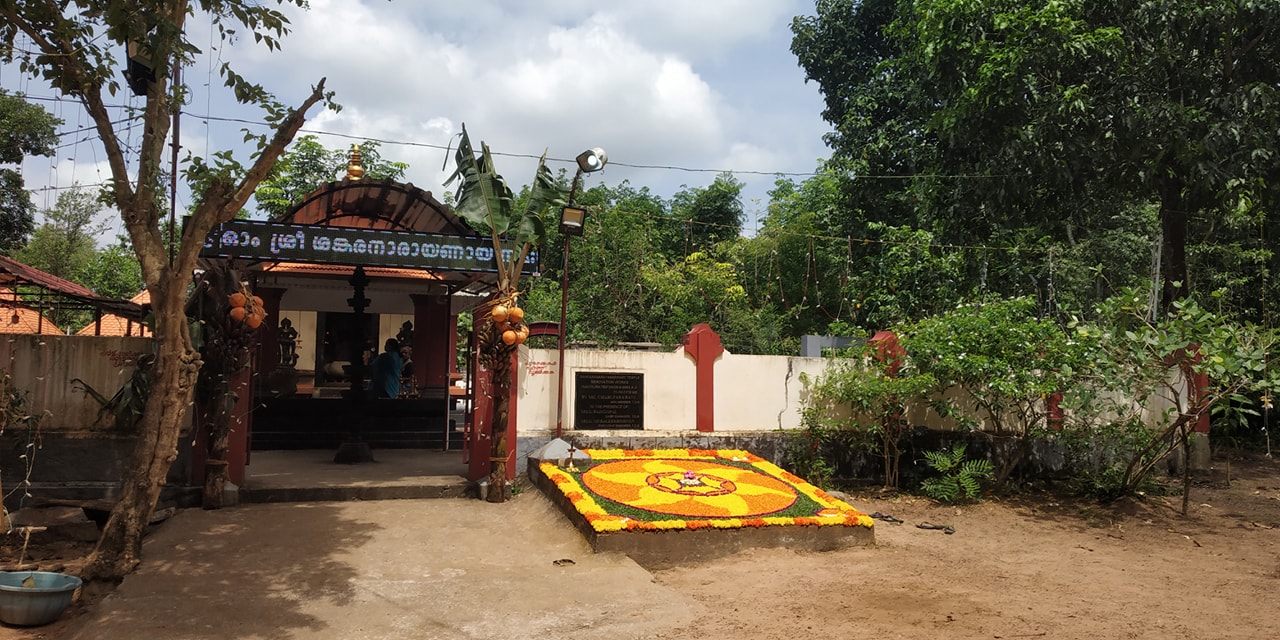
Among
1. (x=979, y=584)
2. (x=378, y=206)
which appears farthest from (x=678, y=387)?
(x=979, y=584)

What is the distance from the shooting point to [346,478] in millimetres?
9891

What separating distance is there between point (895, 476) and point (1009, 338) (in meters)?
2.55

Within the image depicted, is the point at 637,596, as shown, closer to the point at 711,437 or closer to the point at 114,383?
the point at 711,437

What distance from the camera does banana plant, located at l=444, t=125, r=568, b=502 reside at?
9.42 m

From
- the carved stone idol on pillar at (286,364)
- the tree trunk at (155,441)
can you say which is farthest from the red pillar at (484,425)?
the carved stone idol on pillar at (286,364)

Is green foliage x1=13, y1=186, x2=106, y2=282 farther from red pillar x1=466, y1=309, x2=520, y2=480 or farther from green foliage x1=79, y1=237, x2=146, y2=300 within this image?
red pillar x1=466, y1=309, x2=520, y2=480

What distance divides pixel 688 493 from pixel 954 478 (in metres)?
4.70

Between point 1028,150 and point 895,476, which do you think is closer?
point 895,476

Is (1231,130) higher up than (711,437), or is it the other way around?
(1231,130)

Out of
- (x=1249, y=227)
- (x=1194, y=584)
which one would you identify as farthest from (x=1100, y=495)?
(x=1249, y=227)

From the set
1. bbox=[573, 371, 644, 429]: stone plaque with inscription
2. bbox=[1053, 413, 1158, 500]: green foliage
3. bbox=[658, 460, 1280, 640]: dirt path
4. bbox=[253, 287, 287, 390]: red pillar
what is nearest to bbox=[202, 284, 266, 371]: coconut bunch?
bbox=[573, 371, 644, 429]: stone plaque with inscription

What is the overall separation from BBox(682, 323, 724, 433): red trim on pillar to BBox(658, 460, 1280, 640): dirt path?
2.37m

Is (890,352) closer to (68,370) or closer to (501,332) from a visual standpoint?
(501,332)

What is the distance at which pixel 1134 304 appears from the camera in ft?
34.2
